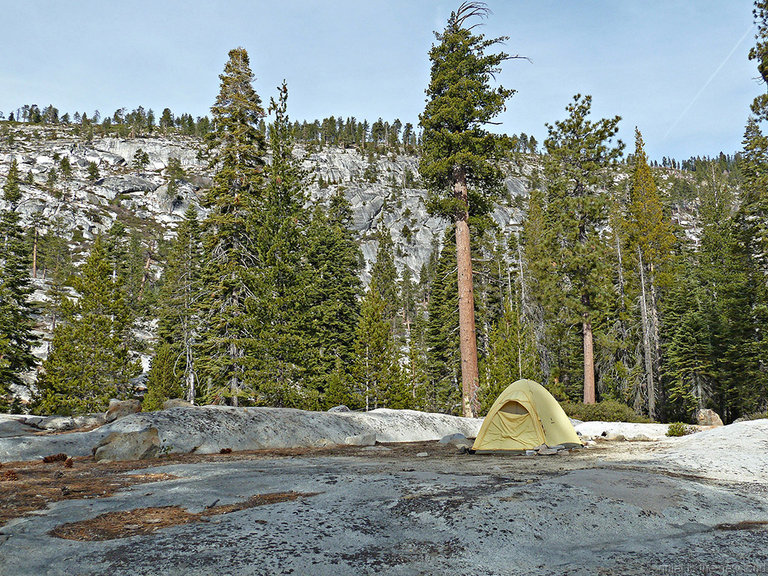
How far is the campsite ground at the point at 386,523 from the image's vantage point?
3.46m

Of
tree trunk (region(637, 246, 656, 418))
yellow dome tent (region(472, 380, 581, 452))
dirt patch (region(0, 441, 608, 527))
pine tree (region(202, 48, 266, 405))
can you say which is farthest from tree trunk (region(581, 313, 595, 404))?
pine tree (region(202, 48, 266, 405))

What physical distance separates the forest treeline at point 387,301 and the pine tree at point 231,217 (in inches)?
3.9

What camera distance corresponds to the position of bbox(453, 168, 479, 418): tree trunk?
18.0 m

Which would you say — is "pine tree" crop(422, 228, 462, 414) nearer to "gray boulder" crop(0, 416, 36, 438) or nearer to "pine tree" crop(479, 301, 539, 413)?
"pine tree" crop(479, 301, 539, 413)

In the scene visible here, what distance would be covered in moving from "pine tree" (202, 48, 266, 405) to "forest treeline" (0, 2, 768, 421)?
0.33 ft

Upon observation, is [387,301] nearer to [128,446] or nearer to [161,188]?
[128,446]

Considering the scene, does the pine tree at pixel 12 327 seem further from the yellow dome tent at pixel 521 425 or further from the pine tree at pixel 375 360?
the yellow dome tent at pixel 521 425

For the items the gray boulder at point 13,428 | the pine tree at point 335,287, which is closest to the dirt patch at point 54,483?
the gray boulder at point 13,428

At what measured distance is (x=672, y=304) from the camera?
132 feet

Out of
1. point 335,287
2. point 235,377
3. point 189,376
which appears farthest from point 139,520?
point 189,376

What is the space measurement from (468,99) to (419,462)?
15169 mm

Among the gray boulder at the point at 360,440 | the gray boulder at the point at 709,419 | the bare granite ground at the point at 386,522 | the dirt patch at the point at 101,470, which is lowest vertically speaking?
the gray boulder at the point at 709,419

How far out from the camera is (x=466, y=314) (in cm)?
1834

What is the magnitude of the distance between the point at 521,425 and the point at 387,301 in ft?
72.8
